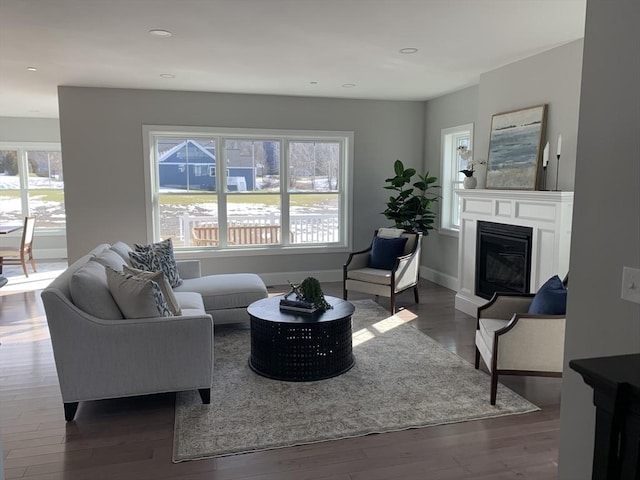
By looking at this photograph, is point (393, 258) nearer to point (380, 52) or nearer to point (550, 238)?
point (550, 238)

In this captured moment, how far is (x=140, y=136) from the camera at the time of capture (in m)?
6.10

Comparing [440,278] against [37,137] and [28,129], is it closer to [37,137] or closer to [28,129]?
[37,137]

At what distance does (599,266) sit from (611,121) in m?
0.51

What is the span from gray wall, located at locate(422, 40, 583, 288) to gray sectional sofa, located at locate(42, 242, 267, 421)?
3445mm

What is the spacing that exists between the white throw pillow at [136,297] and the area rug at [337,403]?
671 mm

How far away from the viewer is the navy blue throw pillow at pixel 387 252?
19.0ft

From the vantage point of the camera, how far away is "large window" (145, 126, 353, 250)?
21.1ft

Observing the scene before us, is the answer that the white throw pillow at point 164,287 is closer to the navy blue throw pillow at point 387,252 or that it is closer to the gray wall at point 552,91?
the navy blue throw pillow at point 387,252

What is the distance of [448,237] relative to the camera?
21.9 ft

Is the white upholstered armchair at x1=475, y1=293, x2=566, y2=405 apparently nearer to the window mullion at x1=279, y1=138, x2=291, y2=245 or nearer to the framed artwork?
the framed artwork

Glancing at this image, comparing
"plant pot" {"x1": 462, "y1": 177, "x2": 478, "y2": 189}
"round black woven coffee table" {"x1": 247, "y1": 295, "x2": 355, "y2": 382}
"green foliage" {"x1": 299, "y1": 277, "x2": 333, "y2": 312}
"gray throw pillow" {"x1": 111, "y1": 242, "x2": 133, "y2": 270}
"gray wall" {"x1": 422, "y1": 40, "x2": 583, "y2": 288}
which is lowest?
"round black woven coffee table" {"x1": 247, "y1": 295, "x2": 355, "y2": 382}

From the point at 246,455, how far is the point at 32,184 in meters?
8.78

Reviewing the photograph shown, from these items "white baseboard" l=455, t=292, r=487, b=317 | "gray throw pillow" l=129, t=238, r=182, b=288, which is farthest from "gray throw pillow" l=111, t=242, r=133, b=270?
"white baseboard" l=455, t=292, r=487, b=317

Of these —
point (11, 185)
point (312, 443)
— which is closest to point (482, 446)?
point (312, 443)
